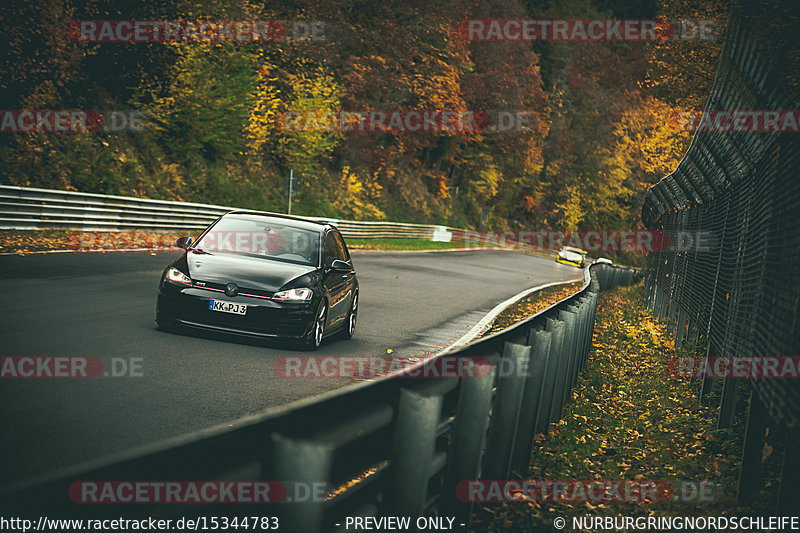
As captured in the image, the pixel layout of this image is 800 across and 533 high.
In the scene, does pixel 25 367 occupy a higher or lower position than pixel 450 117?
lower

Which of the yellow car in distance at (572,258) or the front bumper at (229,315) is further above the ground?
the front bumper at (229,315)

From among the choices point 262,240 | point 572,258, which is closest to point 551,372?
point 262,240

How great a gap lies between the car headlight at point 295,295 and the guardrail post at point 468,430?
5880mm

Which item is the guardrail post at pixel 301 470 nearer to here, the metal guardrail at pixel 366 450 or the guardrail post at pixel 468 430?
the metal guardrail at pixel 366 450

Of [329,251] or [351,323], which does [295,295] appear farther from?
[351,323]

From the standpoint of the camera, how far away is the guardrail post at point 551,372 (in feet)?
20.8

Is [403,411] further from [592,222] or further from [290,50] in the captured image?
[592,222]

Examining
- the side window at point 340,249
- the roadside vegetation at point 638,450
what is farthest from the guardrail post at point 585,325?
the side window at point 340,249

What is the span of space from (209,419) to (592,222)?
84773mm

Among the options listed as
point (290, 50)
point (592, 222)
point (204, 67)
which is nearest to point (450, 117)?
point (290, 50)

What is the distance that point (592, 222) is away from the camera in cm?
8806

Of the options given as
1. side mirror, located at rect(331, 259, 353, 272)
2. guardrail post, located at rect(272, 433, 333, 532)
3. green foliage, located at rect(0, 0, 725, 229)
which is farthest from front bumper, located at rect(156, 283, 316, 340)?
green foliage, located at rect(0, 0, 725, 229)

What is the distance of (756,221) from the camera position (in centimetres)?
746

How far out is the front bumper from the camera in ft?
31.9
